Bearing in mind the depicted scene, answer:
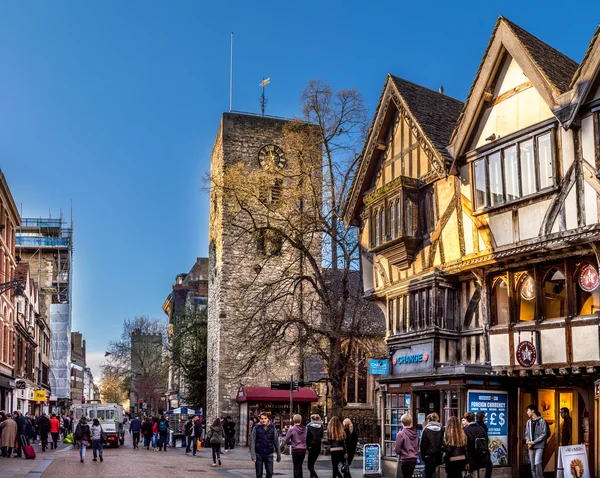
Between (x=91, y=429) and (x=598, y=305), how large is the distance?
18255mm

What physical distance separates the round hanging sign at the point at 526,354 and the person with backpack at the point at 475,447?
12.4 feet

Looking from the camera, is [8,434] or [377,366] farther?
[8,434]

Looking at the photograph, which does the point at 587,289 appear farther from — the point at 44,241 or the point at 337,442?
the point at 44,241

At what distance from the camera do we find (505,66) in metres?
19.9

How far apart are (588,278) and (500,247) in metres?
2.37

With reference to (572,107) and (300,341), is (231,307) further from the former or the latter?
(572,107)

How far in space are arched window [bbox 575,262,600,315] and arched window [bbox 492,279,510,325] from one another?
2225mm

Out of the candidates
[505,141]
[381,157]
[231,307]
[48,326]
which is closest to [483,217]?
[505,141]

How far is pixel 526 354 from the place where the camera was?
1850 cm

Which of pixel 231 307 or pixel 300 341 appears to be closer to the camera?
pixel 300 341

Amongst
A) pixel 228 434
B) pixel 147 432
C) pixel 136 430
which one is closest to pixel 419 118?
pixel 228 434

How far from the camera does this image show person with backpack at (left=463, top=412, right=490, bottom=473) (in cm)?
1492

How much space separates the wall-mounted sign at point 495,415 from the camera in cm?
1938

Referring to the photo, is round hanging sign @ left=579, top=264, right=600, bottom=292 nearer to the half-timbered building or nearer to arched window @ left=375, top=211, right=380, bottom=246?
the half-timbered building
